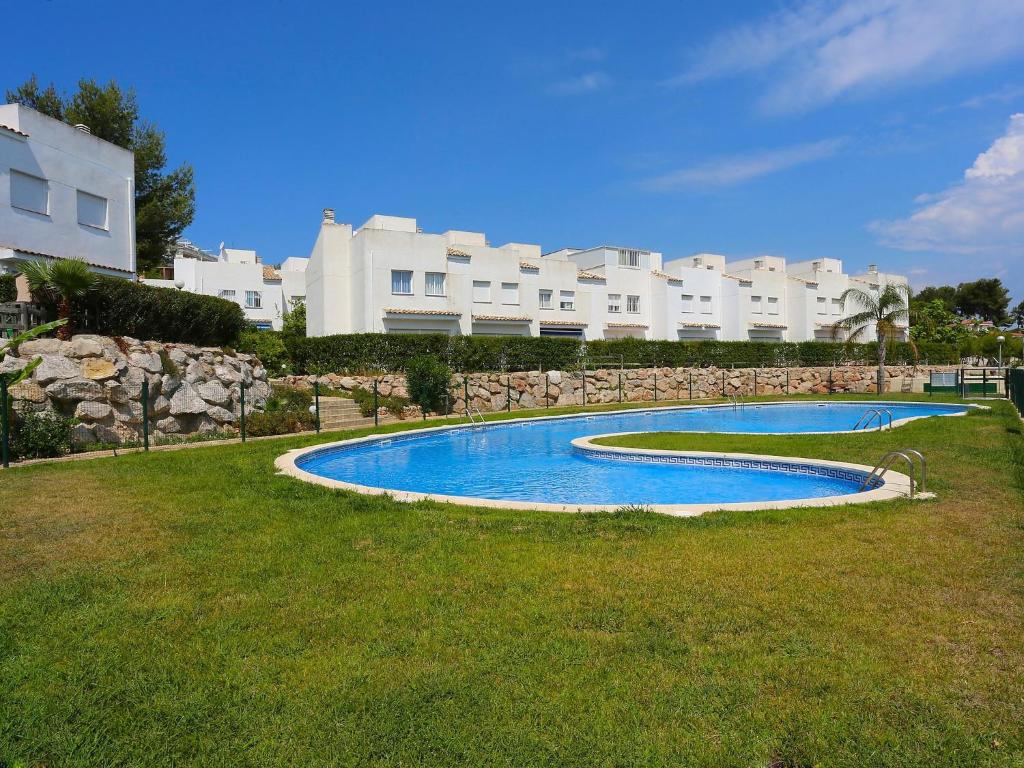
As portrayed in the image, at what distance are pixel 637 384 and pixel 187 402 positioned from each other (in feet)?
72.3

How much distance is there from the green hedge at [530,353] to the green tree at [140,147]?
14.1m

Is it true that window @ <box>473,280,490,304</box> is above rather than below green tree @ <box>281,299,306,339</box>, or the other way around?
above

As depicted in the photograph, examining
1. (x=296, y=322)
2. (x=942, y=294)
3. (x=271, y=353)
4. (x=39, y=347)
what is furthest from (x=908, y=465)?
(x=942, y=294)

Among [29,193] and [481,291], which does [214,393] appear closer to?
[29,193]

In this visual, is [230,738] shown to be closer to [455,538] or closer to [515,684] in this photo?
[515,684]

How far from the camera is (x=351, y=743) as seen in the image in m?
2.93

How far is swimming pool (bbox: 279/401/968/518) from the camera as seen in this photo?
33.3ft

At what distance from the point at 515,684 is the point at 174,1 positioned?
19.8 meters

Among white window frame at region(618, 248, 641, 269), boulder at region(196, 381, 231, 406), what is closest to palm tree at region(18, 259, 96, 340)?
boulder at region(196, 381, 231, 406)

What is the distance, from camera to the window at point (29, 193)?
62.3 feet

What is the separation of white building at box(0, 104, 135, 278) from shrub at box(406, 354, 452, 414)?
11.1 m

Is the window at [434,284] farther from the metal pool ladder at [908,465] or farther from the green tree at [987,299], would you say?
the green tree at [987,299]

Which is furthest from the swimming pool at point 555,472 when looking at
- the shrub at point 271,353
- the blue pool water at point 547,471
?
the shrub at point 271,353

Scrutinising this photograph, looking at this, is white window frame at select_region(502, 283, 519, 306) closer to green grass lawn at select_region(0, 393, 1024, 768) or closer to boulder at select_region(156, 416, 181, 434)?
boulder at select_region(156, 416, 181, 434)
